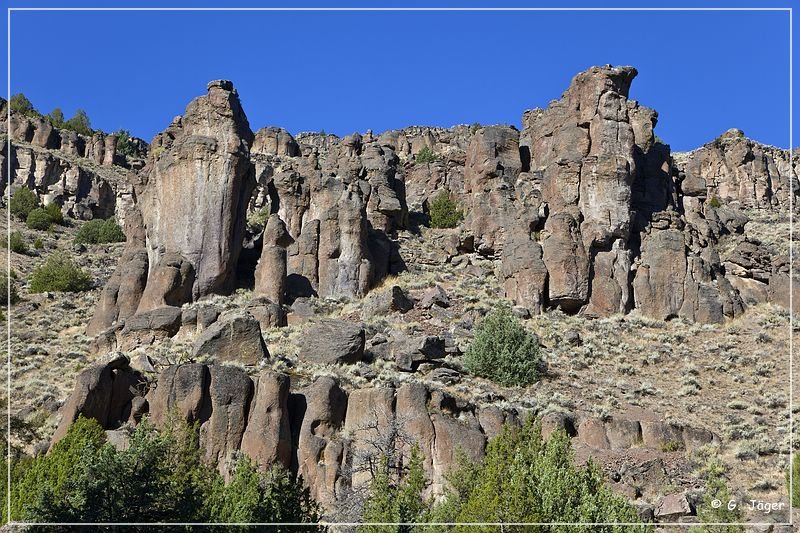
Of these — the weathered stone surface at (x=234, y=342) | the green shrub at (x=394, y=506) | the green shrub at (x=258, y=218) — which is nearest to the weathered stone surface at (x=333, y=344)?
the weathered stone surface at (x=234, y=342)

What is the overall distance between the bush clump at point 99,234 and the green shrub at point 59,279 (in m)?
14.8

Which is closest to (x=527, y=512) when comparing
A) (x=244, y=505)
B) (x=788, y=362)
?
(x=244, y=505)

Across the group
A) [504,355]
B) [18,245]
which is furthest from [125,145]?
[504,355]

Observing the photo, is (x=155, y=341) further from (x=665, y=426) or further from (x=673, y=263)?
(x=673, y=263)

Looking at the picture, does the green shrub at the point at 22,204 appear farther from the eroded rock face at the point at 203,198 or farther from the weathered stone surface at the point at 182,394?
the weathered stone surface at the point at 182,394

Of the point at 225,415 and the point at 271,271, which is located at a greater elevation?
the point at 271,271

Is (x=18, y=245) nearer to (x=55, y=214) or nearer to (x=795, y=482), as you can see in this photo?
(x=55, y=214)

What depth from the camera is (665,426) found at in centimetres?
3459

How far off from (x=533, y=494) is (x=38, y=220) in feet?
200

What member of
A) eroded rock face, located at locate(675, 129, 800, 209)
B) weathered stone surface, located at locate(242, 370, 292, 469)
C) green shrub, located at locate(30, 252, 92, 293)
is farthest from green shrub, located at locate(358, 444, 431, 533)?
eroded rock face, located at locate(675, 129, 800, 209)

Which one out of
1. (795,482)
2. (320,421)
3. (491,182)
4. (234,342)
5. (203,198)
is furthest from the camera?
(491,182)

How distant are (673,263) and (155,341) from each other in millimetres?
25546

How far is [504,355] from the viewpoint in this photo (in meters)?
40.6

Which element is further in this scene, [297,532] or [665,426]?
[665,426]
